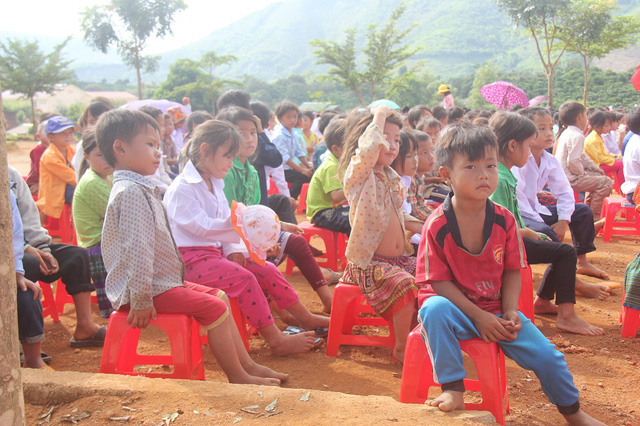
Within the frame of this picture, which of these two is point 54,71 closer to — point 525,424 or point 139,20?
point 139,20

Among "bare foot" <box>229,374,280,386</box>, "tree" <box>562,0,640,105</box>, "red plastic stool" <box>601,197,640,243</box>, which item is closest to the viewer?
"bare foot" <box>229,374,280,386</box>

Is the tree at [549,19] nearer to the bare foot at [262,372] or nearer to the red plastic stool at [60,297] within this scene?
the red plastic stool at [60,297]

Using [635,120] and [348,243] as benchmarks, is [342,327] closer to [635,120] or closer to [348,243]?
[348,243]

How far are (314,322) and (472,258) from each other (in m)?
1.57

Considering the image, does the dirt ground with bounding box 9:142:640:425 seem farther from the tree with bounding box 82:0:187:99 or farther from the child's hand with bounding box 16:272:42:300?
the tree with bounding box 82:0:187:99

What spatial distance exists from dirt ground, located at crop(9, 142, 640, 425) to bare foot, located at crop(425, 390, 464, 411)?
0.35 meters

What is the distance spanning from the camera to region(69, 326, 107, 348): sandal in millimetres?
3781

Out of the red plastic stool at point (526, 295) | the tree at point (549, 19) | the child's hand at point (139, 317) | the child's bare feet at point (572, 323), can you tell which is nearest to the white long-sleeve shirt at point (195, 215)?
the child's hand at point (139, 317)

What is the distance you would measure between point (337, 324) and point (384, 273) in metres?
0.49

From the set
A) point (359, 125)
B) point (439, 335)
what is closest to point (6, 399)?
point (439, 335)

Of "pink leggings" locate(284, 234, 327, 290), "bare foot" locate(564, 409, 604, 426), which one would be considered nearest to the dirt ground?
"bare foot" locate(564, 409, 604, 426)

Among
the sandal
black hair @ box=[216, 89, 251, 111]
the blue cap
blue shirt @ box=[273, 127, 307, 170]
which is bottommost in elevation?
the sandal

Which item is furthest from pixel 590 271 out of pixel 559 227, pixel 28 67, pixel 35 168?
pixel 28 67

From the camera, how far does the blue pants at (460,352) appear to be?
2.32 metres
